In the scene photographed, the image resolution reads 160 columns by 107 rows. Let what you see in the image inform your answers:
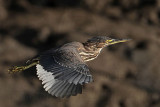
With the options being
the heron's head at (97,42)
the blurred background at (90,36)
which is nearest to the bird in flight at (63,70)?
the heron's head at (97,42)

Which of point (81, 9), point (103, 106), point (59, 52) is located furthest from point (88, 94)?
point (59, 52)

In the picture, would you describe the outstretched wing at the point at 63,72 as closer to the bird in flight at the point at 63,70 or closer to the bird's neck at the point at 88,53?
the bird in flight at the point at 63,70

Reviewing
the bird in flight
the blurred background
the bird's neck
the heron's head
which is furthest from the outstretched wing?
the blurred background

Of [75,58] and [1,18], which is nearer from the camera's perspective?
[75,58]

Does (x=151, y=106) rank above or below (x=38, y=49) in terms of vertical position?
below

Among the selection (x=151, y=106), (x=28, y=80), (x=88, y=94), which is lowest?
(x=151, y=106)

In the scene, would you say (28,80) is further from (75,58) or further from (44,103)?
(75,58)
